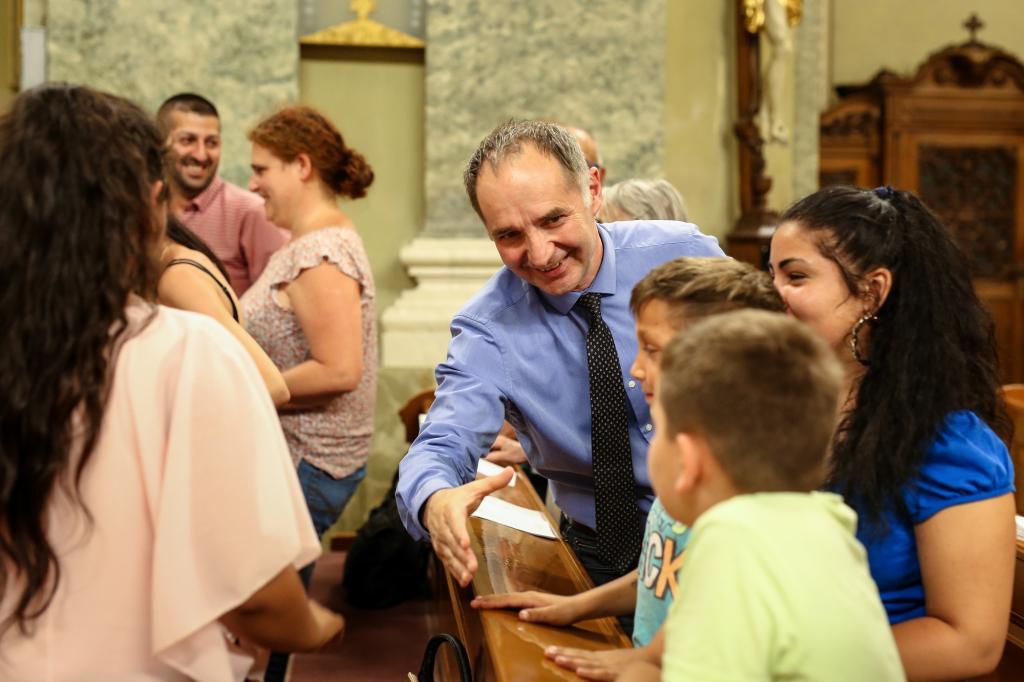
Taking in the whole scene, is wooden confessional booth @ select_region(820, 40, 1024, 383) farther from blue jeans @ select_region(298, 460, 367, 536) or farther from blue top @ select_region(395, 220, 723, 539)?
blue top @ select_region(395, 220, 723, 539)

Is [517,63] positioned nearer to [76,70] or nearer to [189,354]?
[76,70]

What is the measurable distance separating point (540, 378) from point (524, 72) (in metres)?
4.00

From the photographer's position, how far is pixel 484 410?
2609mm

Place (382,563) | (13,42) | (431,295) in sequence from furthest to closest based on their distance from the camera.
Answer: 1. (13,42)
2. (431,295)
3. (382,563)

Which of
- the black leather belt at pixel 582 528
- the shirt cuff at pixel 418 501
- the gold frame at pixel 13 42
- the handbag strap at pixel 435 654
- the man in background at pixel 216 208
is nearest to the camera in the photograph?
the handbag strap at pixel 435 654

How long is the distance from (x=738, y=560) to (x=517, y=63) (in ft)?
17.7

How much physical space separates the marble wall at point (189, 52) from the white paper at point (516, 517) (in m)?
3.72

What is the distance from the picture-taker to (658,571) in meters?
1.79

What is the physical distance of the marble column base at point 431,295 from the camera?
20.0ft

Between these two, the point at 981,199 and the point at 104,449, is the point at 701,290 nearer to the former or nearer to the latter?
the point at 104,449

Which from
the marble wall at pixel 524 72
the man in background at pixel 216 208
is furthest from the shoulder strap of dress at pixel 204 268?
the marble wall at pixel 524 72

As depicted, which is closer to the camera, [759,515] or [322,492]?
[759,515]

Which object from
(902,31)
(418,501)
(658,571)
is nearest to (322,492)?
(418,501)

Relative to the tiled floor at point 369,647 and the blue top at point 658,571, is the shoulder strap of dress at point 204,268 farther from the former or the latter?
the tiled floor at point 369,647
